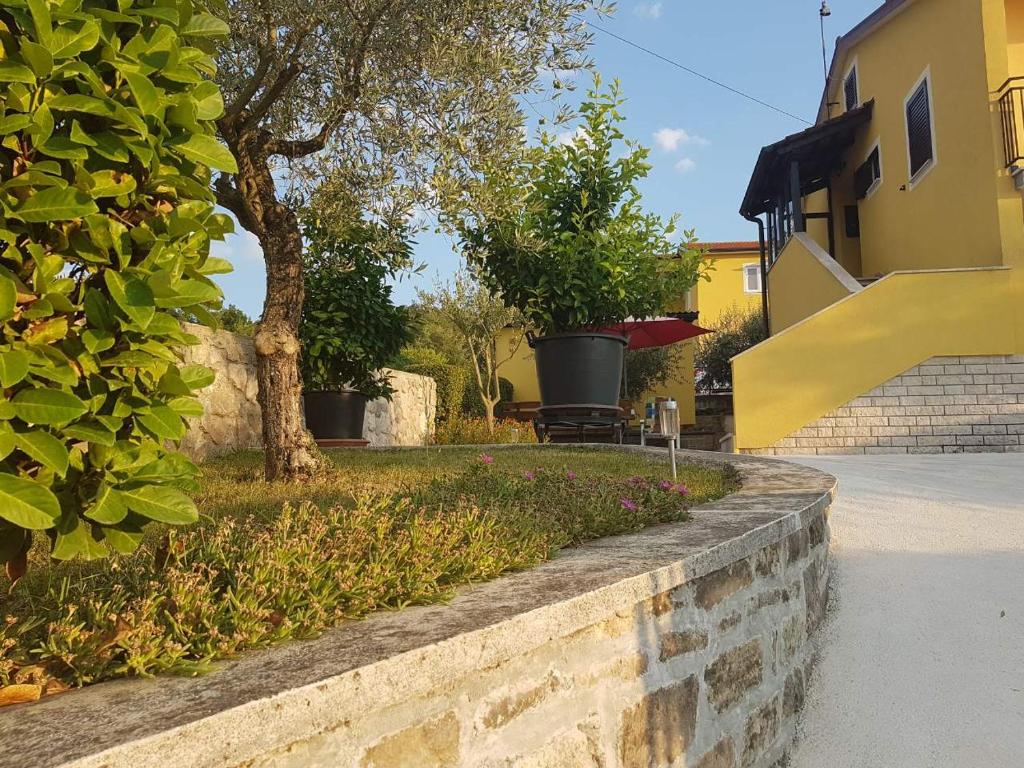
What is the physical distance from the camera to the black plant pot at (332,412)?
28.6ft

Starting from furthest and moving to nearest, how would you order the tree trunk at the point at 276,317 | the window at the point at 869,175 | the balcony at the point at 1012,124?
the window at the point at 869,175 → the balcony at the point at 1012,124 → the tree trunk at the point at 276,317

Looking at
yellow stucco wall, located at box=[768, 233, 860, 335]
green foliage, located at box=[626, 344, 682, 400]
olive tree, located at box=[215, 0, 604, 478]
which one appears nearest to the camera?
olive tree, located at box=[215, 0, 604, 478]

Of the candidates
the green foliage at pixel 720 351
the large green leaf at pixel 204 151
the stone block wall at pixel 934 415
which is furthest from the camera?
the green foliage at pixel 720 351

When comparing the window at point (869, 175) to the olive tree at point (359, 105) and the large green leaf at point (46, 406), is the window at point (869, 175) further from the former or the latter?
the large green leaf at point (46, 406)

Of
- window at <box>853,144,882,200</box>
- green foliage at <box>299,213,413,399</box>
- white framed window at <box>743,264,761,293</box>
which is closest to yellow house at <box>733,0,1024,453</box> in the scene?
window at <box>853,144,882,200</box>

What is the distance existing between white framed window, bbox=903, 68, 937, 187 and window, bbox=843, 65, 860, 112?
9.73ft

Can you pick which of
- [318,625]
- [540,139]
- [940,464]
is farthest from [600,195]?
[318,625]

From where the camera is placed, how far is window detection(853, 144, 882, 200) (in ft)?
47.4

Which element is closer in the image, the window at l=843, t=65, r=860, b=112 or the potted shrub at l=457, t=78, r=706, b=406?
the potted shrub at l=457, t=78, r=706, b=406

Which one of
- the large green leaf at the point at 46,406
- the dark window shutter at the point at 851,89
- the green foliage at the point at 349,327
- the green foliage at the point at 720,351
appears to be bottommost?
the large green leaf at the point at 46,406

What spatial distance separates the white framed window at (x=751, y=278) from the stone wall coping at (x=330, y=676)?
78.8ft

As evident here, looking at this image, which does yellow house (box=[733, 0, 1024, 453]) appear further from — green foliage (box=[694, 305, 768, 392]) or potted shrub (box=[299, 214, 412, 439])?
green foliage (box=[694, 305, 768, 392])

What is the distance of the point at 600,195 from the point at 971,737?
5.93m

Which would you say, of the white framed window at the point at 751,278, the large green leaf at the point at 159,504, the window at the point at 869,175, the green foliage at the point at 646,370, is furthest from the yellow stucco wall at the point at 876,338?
the white framed window at the point at 751,278
